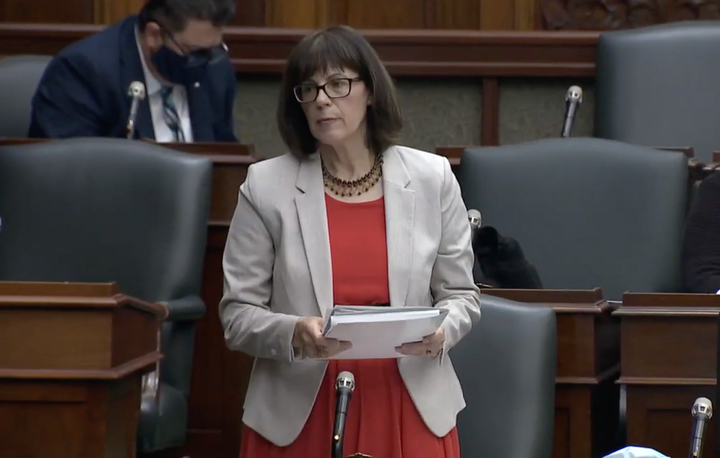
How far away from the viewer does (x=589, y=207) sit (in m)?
3.40

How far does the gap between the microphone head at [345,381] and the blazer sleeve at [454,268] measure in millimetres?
198

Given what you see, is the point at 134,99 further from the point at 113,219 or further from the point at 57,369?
the point at 57,369

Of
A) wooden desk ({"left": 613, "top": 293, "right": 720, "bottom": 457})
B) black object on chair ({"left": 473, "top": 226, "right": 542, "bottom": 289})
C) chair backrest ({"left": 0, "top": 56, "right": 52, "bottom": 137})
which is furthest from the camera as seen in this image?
chair backrest ({"left": 0, "top": 56, "right": 52, "bottom": 137})

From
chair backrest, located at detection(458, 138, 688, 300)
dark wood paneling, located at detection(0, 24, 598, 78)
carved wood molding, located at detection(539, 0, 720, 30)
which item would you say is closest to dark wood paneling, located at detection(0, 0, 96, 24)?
dark wood paneling, located at detection(0, 24, 598, 78)

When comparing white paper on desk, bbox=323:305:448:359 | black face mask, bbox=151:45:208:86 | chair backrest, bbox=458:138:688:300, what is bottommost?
white paper on desk, bbox=323:305:448:359

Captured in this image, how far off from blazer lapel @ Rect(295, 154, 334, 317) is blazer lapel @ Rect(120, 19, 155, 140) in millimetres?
1621

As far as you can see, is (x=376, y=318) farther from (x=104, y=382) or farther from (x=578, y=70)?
(x=578, y=70)

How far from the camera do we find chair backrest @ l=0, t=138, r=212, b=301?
3104 millimetres

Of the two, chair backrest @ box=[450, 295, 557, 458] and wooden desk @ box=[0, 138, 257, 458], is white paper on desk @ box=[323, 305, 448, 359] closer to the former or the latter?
chair backrest @ box=[450, 295, 557, 458]

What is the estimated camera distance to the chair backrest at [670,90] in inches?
154

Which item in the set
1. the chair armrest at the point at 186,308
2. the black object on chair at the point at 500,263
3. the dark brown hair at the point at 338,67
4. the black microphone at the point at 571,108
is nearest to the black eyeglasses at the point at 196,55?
the chair armrest at the point at 186,308

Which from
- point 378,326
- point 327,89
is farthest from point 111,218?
point 378,326

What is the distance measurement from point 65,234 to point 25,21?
1504 mm

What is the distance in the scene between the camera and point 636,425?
2.64m
